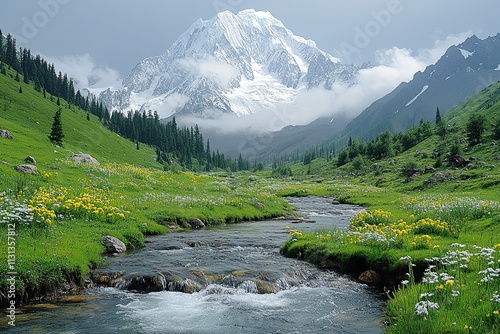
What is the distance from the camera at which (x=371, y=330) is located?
11625 mm

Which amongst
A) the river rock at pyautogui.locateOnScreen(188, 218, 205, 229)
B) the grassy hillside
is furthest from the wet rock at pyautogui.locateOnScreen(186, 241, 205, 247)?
the river rock at pyautogui.locateOnScreen(188, 218, 205, 229)

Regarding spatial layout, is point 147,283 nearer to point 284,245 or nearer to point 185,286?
point 185,286

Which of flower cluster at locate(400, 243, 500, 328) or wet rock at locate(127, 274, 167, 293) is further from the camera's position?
wet rock at locate(127, 274, 167, 293)

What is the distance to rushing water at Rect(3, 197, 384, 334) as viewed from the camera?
11.7 meters

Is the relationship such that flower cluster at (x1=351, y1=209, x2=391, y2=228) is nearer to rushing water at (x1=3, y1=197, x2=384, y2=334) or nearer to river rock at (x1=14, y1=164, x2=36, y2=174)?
rushing water at (x1=3, y1=197, x2=384, y2=334)

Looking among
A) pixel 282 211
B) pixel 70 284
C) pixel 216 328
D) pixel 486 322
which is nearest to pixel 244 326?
pixel 216 328

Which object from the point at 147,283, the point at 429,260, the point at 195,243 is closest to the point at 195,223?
the point at 195,243

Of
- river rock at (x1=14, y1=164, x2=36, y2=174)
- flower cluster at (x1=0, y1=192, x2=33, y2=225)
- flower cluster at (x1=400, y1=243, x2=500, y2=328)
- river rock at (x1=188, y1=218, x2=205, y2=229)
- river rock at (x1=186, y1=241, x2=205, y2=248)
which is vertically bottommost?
flower cluster at (x1=400, y1=243, x2=500, y2=328)

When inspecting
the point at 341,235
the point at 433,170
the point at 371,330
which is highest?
the point at 433,170

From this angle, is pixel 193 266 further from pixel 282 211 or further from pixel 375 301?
pixel 282 211

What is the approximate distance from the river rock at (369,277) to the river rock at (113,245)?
42.1 ft

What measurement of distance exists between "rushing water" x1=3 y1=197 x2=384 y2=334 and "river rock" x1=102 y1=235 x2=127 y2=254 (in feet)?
2.58

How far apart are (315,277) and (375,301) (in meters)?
3.41

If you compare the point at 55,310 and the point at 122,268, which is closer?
the point at 55,310
